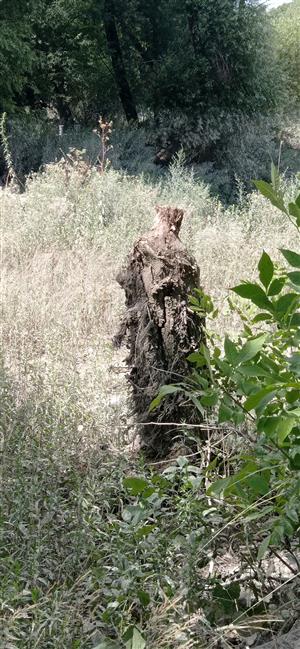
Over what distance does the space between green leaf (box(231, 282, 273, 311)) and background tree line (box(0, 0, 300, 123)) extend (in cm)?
1391

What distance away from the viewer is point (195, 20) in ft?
53.3

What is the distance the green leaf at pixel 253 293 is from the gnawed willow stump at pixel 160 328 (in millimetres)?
1538

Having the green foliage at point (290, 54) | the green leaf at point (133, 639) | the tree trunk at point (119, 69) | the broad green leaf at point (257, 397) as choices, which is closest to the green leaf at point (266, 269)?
the broad green leaf at point (257, 397)

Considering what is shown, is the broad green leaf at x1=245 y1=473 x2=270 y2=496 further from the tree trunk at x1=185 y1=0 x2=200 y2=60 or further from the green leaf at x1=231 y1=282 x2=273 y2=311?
the tree trunk at x1=185 y1=0 x2=200 y2=60

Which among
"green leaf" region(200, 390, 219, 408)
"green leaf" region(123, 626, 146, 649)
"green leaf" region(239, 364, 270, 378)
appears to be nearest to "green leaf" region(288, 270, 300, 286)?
"green leaf" region(239, 364, 270, 378)

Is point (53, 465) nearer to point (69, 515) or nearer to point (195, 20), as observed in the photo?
point (69, 515)

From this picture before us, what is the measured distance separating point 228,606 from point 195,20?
15837mm

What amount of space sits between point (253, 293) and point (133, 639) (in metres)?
0.90

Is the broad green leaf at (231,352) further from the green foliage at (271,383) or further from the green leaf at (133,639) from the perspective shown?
the green leaf at (133,639)

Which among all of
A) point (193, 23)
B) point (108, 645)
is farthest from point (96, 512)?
point (193, 23)

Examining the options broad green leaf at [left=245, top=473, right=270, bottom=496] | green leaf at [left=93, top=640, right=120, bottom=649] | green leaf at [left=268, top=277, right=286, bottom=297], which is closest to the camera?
green leaf at [left=268, top=277, right=286, bottom=297]

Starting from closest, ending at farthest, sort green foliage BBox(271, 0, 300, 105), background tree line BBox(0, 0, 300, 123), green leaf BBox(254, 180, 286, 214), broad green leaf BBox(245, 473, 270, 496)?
green leaf BBox(254, 180, 286, 214)
broad green leaf BBox(245, 473, 270, 496)
background tree line BBox(0, 0, 300, 123)
green foliage BBox(271, 0, 300, 105)

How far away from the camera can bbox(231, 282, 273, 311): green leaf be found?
62.1 inches

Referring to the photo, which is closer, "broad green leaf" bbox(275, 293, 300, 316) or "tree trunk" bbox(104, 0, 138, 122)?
"broad green leaf" bbox(275, 293, 300, 316)
